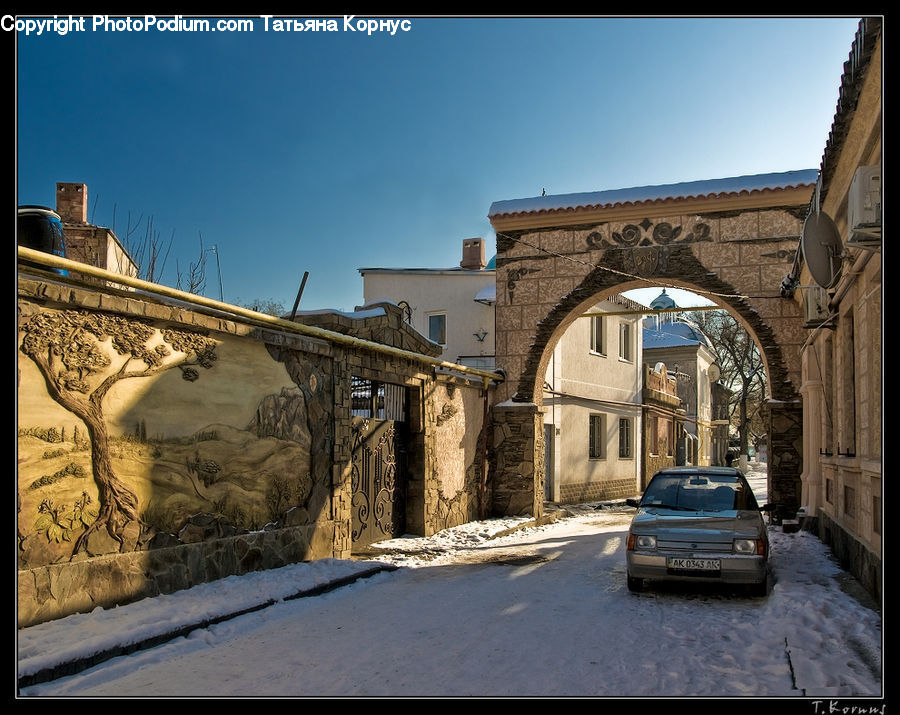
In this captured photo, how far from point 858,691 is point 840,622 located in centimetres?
193

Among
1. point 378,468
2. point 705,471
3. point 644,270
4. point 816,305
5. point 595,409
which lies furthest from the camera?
point 595,409

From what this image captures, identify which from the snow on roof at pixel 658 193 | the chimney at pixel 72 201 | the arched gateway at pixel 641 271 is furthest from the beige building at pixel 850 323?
the chimney at pixel 72 201

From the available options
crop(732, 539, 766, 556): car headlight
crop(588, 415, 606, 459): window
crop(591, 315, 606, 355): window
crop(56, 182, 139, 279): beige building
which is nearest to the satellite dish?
crop(732, 539, 766, 556): car headlight

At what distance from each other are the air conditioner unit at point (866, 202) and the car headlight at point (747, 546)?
3.55m

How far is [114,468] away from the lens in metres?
7.22

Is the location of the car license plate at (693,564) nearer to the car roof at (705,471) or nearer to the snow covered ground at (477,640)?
the snow covered ground at (477,640)

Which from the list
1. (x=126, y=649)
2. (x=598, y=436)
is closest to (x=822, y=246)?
(x=126, y=649)

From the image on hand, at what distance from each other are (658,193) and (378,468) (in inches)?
325

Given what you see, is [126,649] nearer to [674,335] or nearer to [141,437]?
[141,437]

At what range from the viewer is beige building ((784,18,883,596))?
267 inches

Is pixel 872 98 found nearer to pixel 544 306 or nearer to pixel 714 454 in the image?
pixel 544 306

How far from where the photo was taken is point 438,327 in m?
25.0

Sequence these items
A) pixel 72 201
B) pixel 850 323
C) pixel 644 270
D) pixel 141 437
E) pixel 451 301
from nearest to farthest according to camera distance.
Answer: pixel 141 437, pixel 850 323, pixel 72 201, pixel 644 270, pixel 451 301

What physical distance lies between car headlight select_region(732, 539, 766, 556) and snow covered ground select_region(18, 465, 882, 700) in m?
0.53
